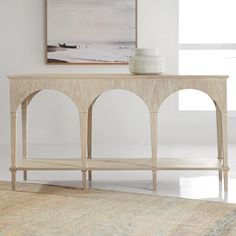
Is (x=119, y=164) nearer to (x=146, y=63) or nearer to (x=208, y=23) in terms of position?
(x=146, y=63)

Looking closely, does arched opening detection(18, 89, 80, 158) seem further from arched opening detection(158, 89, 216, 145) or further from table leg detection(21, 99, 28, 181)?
table leg detection(21, 99, 28, 181)

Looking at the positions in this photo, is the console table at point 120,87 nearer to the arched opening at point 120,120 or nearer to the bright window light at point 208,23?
the arched opening at point 120,120

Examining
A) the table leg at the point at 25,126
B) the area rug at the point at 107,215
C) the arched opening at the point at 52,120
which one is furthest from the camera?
the arched opening at the point at 52,120

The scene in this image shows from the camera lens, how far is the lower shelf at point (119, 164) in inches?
179

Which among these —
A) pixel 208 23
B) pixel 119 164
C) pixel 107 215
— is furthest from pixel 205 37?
pixel 107 215

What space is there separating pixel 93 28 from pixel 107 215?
12.7 feet

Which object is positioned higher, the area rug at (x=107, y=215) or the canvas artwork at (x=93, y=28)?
the canvas artwork at (x=93, y=28)

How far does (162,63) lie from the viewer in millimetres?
4551

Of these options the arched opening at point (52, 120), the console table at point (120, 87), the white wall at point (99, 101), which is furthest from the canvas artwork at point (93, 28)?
the console table at point (120, 87)

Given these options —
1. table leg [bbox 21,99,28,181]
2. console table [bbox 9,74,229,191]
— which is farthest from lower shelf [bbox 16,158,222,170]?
table leg [bbox 21,99,28,181]

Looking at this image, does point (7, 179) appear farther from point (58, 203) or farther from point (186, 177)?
point (186, 177)

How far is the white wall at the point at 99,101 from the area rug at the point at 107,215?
9.82ft

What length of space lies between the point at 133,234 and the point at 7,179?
1992 millimetres

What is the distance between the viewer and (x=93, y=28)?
723 cm
